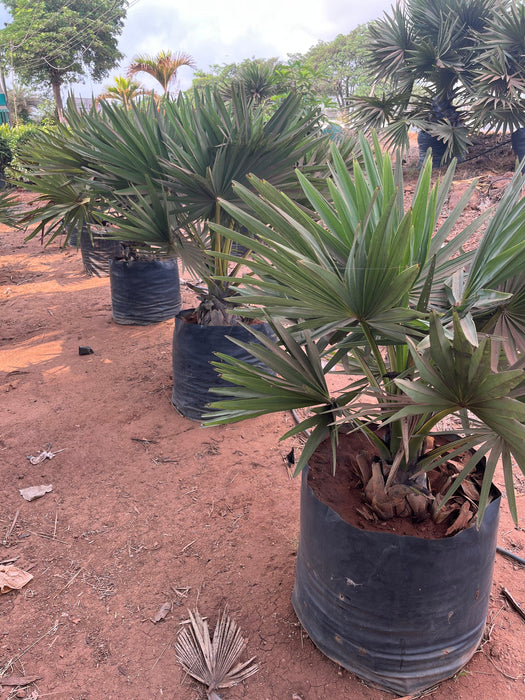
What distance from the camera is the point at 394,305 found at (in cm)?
123

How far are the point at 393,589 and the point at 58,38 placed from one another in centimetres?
2881

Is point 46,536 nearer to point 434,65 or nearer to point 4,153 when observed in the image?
point 434,65

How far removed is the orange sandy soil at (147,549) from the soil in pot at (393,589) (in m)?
0.10

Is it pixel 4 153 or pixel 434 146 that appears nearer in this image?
pixel 434 146

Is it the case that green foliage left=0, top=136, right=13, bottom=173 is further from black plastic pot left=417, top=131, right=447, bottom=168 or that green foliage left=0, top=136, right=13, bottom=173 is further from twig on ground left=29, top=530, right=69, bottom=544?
twig on ground left=29, top=530, right=69, bottom=544

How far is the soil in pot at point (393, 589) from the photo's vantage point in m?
1.39

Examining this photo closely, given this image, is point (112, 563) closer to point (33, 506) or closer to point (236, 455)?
point (33, 506)

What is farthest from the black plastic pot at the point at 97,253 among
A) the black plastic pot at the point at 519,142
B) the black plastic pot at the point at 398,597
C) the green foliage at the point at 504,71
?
the black plastic pot at the point at 519,142

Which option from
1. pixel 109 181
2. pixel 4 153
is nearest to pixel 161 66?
pixel 4 153

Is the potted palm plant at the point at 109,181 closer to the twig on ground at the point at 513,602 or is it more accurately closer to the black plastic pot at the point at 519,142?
the twig on ground at the point at 513,602

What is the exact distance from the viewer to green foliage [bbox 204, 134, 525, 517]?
3.48 ft

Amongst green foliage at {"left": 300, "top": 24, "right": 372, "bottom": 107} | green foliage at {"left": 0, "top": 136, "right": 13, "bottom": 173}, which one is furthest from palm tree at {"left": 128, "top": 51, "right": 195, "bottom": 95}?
green foliage at {"left": 300, "top": 24, "right": 372, "bottom": 107}

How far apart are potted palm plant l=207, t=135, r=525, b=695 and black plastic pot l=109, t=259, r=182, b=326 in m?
3.48

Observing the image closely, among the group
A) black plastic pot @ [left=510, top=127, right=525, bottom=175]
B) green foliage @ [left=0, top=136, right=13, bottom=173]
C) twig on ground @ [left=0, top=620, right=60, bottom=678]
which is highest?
green foliage @ [left=0, top=136, right=13, bottom=173]
